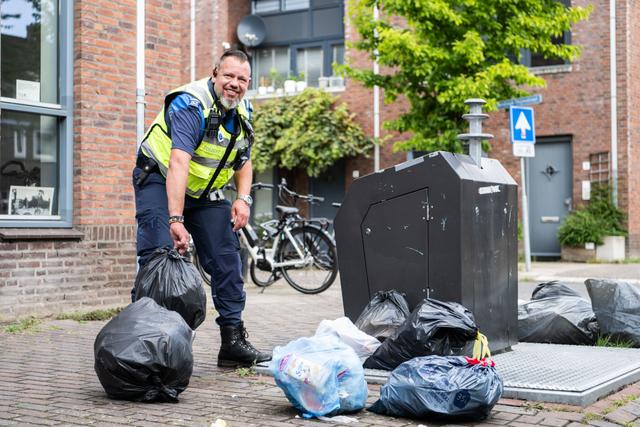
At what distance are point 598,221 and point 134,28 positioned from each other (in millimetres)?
13405

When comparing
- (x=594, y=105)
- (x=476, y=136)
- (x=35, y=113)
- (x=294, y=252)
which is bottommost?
(x=294, y=252)

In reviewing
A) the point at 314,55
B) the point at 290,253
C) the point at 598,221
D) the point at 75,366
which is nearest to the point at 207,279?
the point at 290,253

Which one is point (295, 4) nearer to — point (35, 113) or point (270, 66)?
point (270, 66)

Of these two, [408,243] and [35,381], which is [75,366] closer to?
[35,381]

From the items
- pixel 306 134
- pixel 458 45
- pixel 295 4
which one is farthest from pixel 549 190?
pixel 295 4

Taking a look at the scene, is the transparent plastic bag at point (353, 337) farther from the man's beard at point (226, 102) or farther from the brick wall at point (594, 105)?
the brick wall at point (594, 105)

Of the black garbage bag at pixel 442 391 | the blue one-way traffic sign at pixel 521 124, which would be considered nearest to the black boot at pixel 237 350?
the black garbage bag at pixel 442 391

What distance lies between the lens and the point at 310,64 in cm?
2386

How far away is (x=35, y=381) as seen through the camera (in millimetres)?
4992

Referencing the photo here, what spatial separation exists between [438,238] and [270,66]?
19.7 metres

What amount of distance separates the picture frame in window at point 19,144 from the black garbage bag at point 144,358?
4.13m

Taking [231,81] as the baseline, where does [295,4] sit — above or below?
above

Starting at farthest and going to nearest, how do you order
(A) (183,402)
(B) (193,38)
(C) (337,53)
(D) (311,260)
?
(B) (193,38) → (C) (337,53) → (D) (311,260) → (A) (183,402)

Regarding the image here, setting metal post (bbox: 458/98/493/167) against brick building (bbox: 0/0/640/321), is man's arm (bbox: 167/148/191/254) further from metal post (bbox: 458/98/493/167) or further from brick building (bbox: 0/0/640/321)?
brick building (bbox: 0/0/640/321)
